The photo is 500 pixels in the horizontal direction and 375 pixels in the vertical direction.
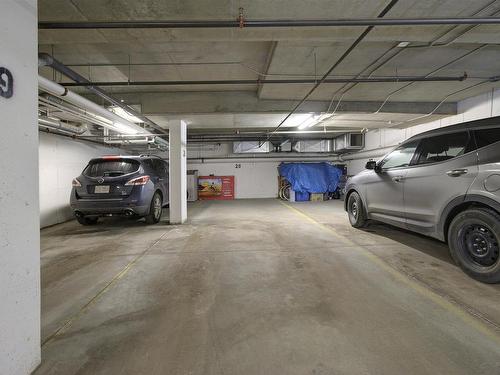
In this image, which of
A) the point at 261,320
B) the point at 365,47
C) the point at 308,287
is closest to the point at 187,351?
the point at 261,320

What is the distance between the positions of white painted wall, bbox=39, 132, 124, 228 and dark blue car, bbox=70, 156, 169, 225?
1.17 metres

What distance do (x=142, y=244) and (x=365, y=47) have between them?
4450 mm

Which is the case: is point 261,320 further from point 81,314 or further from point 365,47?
point 365,47

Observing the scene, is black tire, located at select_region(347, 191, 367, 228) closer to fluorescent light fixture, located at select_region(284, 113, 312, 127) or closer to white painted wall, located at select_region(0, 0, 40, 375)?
fluorescent light fixture, located at select_region(284, 113, 312, 127)

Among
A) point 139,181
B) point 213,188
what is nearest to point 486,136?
point 139,181

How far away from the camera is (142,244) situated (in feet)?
13.4

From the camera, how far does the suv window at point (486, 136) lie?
262 centimetres

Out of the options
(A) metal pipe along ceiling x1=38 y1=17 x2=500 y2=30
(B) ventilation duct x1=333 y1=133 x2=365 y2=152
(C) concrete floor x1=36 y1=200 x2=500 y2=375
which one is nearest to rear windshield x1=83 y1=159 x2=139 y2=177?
(C) concrete floor x1=36 y1=200 x2=500 y2=375

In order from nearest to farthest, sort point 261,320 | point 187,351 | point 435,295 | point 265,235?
1. point 187,351
2. point 261,320
3. point 435,295
4. point 265,235

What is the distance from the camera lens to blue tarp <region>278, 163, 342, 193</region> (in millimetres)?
10766

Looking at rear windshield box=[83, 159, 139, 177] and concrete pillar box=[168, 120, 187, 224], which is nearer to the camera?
rear windshield box=[83, 159, 139, 177]

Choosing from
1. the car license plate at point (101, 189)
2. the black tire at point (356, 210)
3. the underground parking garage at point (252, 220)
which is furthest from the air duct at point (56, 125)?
the black tire at point (356, 210)

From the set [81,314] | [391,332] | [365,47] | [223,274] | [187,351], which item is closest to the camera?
[187,351]

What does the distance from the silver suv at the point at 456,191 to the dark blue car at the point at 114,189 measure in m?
4.58
